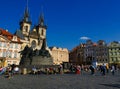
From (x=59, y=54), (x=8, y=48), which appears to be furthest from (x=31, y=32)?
(x=59, y=54)

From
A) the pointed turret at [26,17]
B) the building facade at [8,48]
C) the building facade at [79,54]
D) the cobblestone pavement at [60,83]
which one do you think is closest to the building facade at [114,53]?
the building facade at [79,54]

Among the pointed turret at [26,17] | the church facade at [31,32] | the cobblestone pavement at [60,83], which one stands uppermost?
the pointed turret at [26,17]

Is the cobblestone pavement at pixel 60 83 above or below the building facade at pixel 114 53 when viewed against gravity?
below

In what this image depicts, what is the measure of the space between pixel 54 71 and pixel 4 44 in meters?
34.2

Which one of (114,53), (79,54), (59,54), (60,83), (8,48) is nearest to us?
(60,83)

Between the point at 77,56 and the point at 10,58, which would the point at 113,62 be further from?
the point at 10,58

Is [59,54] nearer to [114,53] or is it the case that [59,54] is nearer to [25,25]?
[25,25]

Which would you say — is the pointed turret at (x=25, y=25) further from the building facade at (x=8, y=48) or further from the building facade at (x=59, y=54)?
the building facade at (x=59, y=54)

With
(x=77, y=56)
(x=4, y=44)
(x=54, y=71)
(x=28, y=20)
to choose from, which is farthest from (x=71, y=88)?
(x=77, y=56)

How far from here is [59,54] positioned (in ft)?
325

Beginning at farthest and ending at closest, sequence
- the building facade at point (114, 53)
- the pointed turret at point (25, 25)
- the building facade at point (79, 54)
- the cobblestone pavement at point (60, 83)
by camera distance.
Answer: the building facade at point (79, 54) → the pointed turret at point (25, 25) → the building facade at point (114, 53) → the cobblestone pavement at point (60, 83)

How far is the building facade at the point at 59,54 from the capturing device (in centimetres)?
9675

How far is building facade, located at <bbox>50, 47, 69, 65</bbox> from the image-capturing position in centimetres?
9675

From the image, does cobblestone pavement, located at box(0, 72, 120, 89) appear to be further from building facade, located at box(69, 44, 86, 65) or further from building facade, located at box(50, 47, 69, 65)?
building facade, located at box(50, 47, 69, 65)
